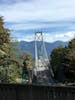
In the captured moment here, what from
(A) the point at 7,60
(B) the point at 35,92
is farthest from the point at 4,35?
(B) the point at 35,92

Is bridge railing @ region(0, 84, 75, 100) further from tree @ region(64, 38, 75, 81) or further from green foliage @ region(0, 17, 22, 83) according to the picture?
tree @ region(64, 38, 75, 81)

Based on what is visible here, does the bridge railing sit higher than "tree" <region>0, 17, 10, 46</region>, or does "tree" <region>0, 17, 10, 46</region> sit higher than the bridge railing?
"tree" <region>0, 17, 10, 46</region>

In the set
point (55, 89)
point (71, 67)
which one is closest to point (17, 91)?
point (55, 89)

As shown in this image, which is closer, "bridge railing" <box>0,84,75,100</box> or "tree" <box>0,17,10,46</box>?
"bridge railing" <box>0,84,75,100</box>

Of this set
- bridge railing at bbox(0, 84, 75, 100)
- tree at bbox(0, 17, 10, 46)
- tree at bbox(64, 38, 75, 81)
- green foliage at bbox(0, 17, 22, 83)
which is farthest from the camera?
tree at bbox(64, 38, 75, 81)

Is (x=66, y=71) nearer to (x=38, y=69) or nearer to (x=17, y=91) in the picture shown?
(x=38, y=69)

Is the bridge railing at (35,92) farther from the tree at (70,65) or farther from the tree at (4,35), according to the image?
the tree at (70,65)

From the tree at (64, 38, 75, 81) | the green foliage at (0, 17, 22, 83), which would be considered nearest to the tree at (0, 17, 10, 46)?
the green foliage at (0, 17, 22, 83)

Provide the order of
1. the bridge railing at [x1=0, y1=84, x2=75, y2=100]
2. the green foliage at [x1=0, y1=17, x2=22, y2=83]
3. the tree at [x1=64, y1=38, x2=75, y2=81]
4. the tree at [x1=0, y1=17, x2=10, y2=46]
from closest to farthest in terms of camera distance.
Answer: the bridge railing at [x1=0, y1=84, x2=75, y2=100], the green foliage at [x1=0, y1=17, x2=22, y2=83], the tree at [x1=0, y1=17, x2=10, y2=46], the tree at [x1=64, y1=38, x2=75, y2=81]

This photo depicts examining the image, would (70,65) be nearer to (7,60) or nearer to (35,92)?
(7,60)
